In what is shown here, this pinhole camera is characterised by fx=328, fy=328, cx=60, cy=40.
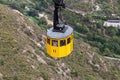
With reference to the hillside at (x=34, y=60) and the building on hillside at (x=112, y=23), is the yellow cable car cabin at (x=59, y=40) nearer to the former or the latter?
the hillside at (x=34, y=60)

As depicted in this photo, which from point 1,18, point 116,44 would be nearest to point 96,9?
point 116,44

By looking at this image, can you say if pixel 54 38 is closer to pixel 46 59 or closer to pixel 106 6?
pixel 46 59

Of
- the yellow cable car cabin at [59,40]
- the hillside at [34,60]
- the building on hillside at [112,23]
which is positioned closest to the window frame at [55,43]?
the yellow cable car cabin at [59,40]

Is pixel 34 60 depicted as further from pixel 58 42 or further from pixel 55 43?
pixel 58 42

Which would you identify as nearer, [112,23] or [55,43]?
[55,43]

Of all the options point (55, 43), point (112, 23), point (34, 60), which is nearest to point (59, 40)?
point (55, 43)

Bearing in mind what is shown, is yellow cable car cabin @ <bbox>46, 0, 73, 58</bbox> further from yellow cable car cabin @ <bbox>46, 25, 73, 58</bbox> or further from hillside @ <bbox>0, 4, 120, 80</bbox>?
hillside @ <bbox>0, 4, 120, 80</bbox>

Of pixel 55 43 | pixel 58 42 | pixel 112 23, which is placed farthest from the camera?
pixel 112 23

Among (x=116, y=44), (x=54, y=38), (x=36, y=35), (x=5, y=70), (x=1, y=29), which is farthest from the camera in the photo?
(x=116, y=44)

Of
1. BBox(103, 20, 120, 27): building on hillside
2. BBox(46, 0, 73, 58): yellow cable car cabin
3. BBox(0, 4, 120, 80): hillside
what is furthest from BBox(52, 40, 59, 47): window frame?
BBox(103, 20, 120, 27): building on hillside
